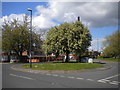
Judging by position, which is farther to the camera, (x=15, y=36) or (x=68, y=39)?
(x=15, y=36)

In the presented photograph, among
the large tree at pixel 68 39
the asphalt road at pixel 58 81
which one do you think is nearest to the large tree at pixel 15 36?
the large tree at pixel 68 39

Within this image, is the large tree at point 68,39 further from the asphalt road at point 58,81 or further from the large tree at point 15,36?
the asphalt road at point 58,81

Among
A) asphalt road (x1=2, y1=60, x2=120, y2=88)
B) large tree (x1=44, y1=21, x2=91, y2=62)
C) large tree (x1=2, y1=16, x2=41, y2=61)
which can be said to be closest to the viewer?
asphalt road (x1=2, y1=60, x2=120, y2=88)

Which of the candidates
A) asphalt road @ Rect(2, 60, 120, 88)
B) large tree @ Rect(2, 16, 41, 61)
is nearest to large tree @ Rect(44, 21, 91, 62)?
large tree @ Rect(2, 16, 41, 61)

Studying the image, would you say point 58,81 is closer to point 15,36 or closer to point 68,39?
point 68,39

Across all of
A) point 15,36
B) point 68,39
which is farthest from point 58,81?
point 15,36

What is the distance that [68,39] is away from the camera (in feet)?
99.6

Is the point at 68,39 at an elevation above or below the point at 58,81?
above

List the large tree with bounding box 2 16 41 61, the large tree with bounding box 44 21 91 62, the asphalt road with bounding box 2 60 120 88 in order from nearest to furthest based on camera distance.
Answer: the asphalt road with bounding box 2 60 120 88
the large tree with bounding box 44 21 91 62
the large tree with bounding box 2 16 41 61

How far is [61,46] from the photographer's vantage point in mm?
30812

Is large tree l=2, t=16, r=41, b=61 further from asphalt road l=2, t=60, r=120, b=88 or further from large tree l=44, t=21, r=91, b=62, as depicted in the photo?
asphalt road l=2, t=60, r=120, b=88

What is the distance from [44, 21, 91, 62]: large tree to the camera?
1201 inches

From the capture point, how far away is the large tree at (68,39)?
3052cm

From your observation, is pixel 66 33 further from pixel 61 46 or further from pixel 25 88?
pixel 25 88
